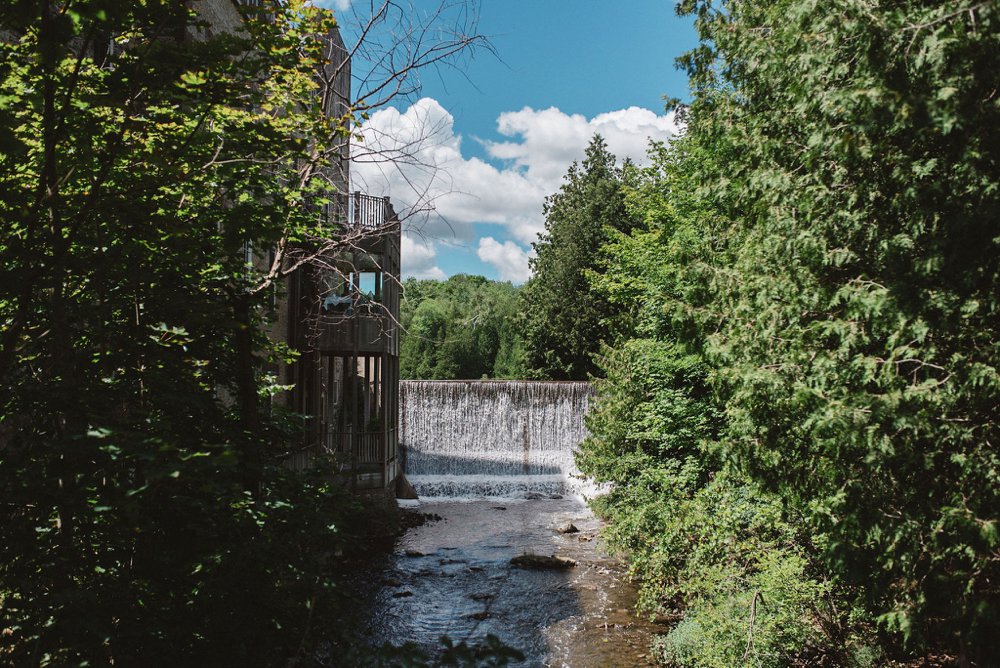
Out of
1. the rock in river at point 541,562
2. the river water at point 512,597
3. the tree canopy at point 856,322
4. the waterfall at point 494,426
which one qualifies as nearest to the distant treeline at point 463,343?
the waterfall at point 494,426

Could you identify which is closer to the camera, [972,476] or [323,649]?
[972,476]

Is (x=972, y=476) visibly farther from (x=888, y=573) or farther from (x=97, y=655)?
(x=97, y=655)

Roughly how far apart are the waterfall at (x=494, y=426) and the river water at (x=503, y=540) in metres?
0.04

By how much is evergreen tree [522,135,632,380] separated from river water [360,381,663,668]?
711cm

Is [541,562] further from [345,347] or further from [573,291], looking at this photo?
[573,291]

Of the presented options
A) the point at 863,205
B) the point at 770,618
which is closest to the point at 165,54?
the point at 863,205

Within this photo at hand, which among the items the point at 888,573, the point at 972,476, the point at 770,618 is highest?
the point at 972,476

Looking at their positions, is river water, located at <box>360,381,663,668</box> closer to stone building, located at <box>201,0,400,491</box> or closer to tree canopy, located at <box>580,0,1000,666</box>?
stone building, located at <box>201,0,400,491</box>

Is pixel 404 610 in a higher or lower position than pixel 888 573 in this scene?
lower

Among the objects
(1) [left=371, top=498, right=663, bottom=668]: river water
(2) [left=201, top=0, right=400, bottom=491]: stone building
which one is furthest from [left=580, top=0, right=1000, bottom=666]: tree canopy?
(2) [left=201, top=0, right=400, bottom=491]: stone building

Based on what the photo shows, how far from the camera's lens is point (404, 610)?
13.6m

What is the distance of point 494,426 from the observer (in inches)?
1171

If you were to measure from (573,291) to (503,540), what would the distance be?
65.3ft

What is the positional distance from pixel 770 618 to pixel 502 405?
69.4 feet
